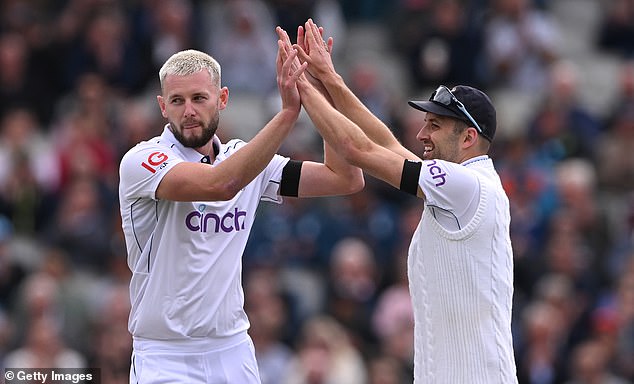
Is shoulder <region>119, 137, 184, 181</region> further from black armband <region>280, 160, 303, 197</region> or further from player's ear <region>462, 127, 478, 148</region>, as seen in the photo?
player's ear <region>462, 127, 478, 148</region>

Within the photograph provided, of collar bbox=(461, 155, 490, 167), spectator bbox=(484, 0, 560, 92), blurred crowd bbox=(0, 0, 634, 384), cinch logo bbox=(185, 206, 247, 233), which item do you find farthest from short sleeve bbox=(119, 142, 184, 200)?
spectator bbox=(484, 0, 560, 92)

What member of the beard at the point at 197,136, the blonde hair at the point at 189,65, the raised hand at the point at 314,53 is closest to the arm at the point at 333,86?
the raised hand at the point at 314,53

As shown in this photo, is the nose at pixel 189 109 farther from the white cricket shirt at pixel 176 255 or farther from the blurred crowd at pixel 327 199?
the blurred crowd at pixel 327 199

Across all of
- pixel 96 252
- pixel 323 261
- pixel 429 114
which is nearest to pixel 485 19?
pixel 323 261

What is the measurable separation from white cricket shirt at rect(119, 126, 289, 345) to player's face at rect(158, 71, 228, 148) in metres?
0.11

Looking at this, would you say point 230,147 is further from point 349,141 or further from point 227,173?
point 349,141

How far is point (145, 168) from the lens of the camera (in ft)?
25.9

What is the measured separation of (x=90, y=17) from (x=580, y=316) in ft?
21.1

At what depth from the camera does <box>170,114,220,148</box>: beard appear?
316 inches

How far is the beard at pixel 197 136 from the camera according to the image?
8.02m

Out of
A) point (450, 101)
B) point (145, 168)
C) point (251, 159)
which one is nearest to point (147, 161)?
point (145, 168)

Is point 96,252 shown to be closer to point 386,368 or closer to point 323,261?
point 323,261

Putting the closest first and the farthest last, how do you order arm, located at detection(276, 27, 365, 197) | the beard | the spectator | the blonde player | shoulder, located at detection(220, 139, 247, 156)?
the blonde player
the beard
shoulder, located at detection(220, 139, 247, 156)
arm, located at detection(276, 27, 365, 197)
the spectator

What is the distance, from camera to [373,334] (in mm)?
13953
